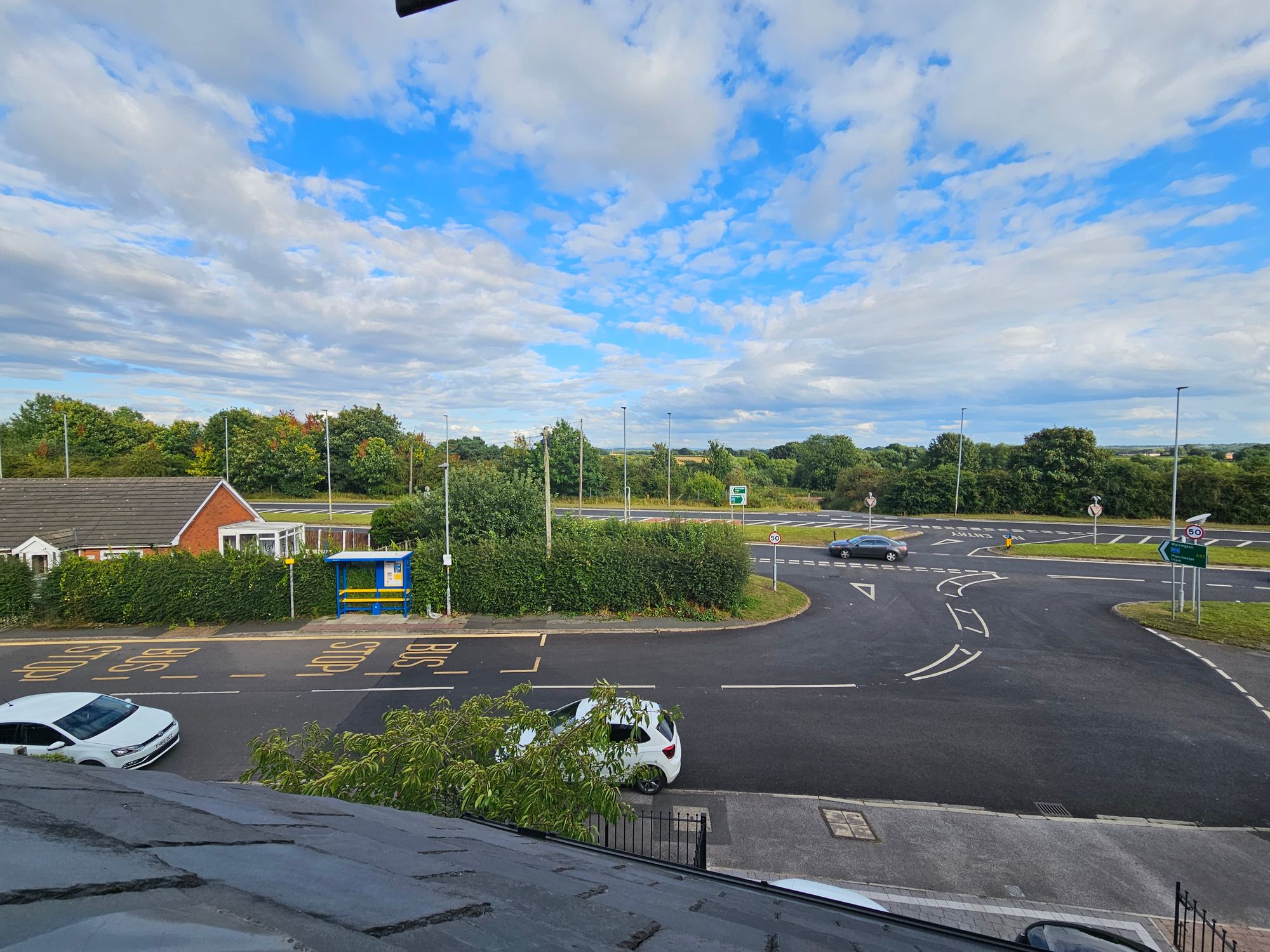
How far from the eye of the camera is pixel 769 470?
88750 millimetres

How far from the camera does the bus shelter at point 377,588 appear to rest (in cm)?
1947

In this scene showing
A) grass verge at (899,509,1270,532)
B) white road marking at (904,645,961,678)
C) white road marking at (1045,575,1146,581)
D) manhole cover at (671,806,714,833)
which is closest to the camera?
manhole cover at (671,806,714,833)

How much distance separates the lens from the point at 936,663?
1517 cm

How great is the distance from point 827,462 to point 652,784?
71.7 metres

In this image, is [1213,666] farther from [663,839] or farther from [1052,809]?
[663,839]

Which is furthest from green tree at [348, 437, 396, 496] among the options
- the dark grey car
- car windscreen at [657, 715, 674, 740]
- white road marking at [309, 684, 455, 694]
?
car windscreen at [657, 715, 674, 740]

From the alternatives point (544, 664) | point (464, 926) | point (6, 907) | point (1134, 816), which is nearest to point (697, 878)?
point (464, 926)

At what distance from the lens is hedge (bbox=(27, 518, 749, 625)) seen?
18562 mm

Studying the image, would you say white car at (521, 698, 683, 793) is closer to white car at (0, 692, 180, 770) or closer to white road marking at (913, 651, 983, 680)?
white car at (0, 692, 180, 770)

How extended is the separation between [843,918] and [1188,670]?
1822 centimetres

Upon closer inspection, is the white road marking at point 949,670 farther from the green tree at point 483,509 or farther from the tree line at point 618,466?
the tree line at point 618,466

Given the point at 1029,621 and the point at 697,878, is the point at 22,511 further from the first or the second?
the point at 1029,621

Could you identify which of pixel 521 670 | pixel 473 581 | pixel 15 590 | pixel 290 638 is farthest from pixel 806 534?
pixel 15 590

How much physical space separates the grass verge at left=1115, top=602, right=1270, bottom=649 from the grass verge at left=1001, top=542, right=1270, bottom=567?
30.7ft
